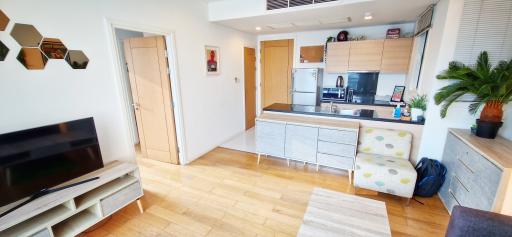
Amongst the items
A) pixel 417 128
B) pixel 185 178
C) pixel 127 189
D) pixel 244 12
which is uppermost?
pixel 244 12

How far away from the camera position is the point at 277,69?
5203mm

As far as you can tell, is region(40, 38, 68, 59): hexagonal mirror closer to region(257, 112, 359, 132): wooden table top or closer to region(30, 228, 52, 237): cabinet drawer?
region(30, 228, 52, 237): cabinet drawer

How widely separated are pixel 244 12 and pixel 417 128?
2833 mm

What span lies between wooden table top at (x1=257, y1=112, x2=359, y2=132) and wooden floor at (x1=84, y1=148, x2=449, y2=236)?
2.47 ft

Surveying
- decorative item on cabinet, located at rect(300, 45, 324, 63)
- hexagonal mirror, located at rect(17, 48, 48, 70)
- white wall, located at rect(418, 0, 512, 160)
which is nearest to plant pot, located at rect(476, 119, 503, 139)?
white wall, located at rect(418, 0, 512, 160)

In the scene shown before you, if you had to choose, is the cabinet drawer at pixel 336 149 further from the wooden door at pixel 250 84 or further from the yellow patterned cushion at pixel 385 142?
the wooden door at pixel 250 84

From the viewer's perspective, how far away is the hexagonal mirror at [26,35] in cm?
154

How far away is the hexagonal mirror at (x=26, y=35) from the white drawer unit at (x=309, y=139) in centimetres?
240

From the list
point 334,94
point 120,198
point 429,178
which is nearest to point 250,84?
point 334,94

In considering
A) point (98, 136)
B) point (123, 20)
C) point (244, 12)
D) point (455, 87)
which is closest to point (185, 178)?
point (98, 136)

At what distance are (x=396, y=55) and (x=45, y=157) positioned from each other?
4.86 m

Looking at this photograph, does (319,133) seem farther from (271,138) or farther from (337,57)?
(337,57)

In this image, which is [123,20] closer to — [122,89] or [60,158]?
[122,89]

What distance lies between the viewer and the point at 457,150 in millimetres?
2199
